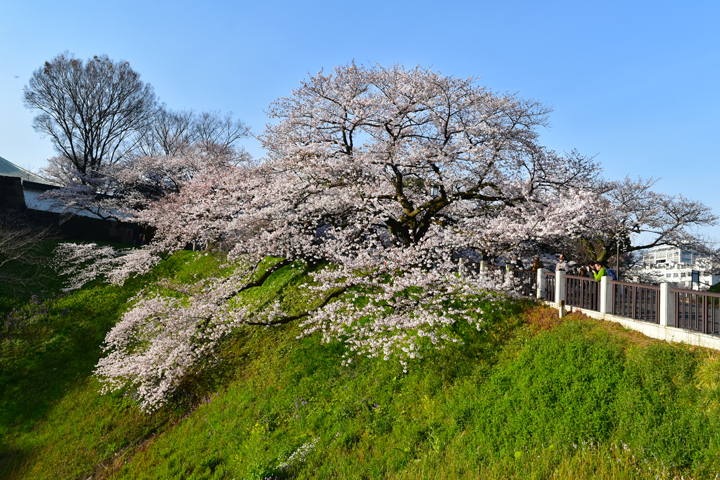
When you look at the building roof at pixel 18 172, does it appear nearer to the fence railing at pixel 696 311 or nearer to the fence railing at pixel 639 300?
the fence railing at pixel 639 300

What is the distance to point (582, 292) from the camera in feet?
41.4

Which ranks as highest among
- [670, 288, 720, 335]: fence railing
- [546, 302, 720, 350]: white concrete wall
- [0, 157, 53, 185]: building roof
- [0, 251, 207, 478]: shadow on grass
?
[0, 157, 53, 185]: building roof

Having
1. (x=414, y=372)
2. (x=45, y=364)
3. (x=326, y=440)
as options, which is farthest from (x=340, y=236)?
(x=45, y=364)

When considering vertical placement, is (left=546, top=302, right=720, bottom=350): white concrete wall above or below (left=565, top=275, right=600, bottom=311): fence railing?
below

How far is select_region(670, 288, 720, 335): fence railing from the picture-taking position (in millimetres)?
9531

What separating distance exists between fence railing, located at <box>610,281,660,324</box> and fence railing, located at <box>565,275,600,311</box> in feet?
1.78

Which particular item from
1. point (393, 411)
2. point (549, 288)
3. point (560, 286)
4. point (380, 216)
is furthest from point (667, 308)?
point (380, 216)

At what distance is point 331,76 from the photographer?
1616 cm

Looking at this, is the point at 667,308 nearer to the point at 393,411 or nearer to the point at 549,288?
the point at 549,288

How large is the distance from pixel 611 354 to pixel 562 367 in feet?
3.84

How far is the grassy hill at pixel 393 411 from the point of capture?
Answer: 7.64 metres

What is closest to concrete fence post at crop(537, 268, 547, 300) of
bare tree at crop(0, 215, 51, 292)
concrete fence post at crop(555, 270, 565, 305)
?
concrete fence post at crop(555, 270, 565, 305)

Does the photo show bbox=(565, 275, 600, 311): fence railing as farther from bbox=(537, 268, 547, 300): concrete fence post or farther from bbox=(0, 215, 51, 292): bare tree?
bbox=(0, 215, 51, 292): bare tree

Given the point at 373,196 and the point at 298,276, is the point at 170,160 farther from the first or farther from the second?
the point at 373,196
